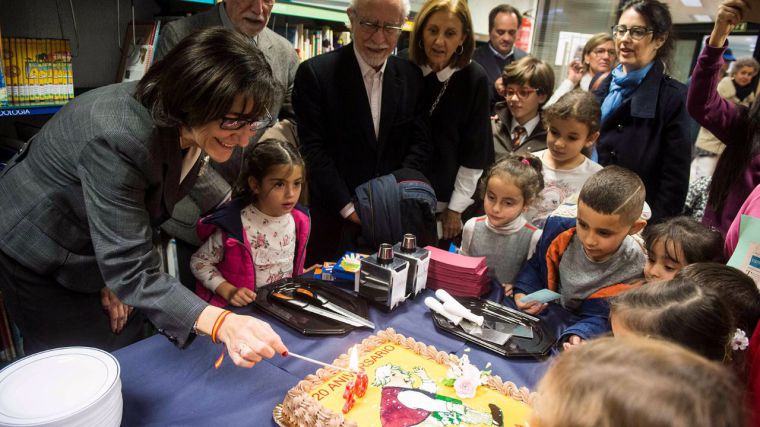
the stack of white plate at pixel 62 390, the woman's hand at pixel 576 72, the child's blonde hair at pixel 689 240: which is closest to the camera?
the stack of white plate at pixel 62 390

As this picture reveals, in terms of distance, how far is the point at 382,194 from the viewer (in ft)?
6.16

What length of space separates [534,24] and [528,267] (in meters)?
4.98

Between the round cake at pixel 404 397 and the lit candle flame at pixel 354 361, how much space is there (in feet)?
0.07

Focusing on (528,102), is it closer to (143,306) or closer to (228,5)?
(228,5)

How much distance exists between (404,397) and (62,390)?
2.26 ft

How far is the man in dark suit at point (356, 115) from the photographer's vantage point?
1979mm

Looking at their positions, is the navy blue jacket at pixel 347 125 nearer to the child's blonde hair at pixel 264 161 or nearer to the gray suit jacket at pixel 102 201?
the child's blonde hair at pixel 264 161

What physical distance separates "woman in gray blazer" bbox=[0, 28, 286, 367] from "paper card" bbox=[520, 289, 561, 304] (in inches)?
34.7

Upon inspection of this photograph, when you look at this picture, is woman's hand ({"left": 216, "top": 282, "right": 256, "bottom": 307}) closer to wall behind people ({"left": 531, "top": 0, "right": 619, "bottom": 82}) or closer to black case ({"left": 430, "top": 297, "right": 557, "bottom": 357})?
black case ({"left": 430, "top": 297, "right": 557, "bottom": 357})

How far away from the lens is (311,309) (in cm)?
140

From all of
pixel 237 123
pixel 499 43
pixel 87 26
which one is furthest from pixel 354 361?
pixel 499 43

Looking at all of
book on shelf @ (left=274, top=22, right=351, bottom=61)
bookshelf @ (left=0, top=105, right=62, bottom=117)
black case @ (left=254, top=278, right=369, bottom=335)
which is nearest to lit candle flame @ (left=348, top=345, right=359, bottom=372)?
black case @ (left=254, top=278, right=369, bottom=335)

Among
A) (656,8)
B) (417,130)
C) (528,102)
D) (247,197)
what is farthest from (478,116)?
(247,197)

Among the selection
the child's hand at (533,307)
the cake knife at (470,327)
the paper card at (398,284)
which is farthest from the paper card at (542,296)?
the paper card at (398,284)
